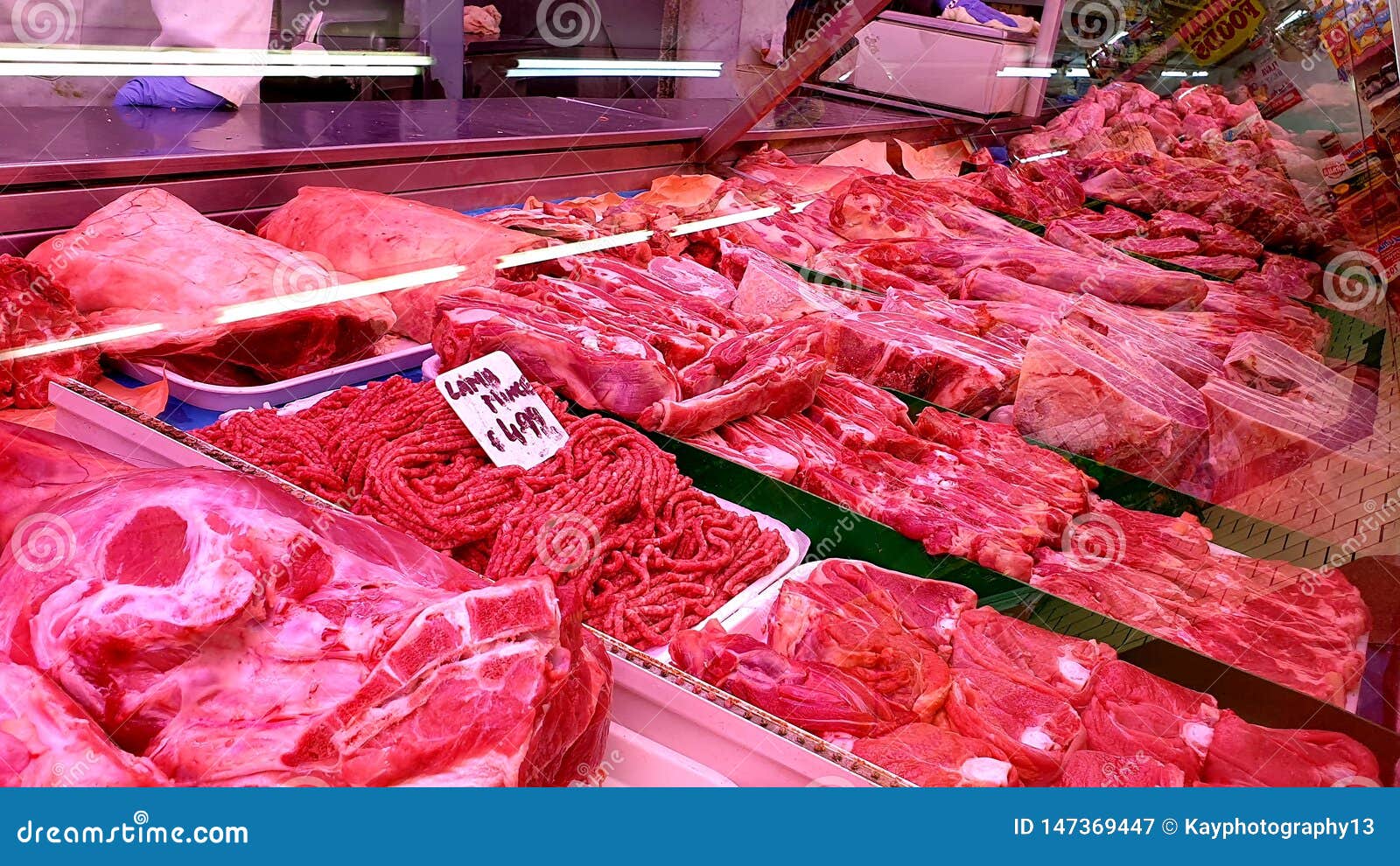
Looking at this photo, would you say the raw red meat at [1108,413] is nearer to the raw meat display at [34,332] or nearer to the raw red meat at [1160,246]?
the raw red meat at [1160,246]

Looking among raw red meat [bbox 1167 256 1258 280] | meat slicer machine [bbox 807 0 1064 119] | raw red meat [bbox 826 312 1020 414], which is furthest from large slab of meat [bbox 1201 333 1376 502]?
meat slicer machine [bbox 807 0 1064 119]

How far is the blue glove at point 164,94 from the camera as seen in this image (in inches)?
137

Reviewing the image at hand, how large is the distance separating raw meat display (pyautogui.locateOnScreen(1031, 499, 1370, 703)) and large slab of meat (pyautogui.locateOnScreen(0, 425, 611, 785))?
4.59ft

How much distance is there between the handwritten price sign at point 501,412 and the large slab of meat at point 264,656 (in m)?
0.78

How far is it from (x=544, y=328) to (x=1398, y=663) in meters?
2.19

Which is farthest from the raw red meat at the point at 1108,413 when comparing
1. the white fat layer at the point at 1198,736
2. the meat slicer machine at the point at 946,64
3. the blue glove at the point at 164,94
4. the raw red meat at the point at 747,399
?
the meat slicer machine at the point at 946,64

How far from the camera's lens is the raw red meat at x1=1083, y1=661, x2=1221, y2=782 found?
180 cm

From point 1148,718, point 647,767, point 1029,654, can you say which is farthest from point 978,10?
point 647,767

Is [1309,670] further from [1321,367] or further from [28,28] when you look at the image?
[28,28]

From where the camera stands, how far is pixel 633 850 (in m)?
0.80

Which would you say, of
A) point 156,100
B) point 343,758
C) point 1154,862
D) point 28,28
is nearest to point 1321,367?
point 1154,862

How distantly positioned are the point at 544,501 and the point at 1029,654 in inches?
42.3

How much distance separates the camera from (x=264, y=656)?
1366 millimetres

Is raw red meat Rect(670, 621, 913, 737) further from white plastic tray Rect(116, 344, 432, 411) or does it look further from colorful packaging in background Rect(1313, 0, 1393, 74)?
colorful packaging in background Rect(1313, 0, 1393, 74)
